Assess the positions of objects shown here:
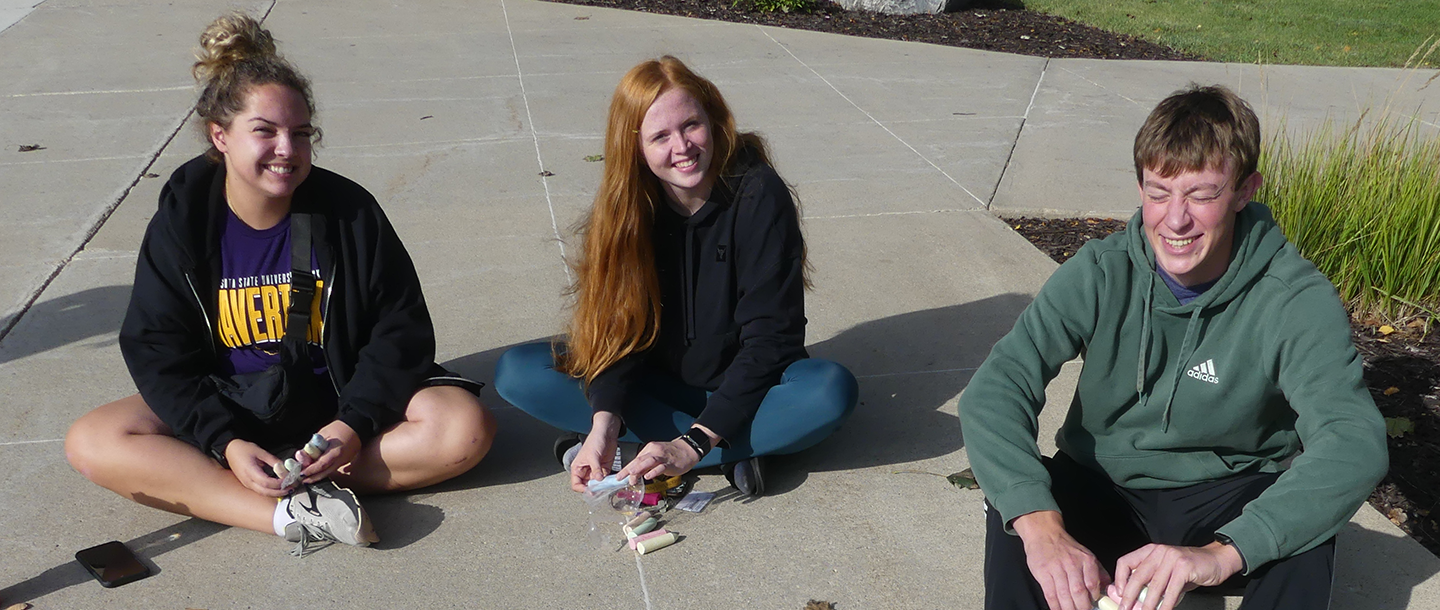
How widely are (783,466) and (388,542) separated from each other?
3.83 ft

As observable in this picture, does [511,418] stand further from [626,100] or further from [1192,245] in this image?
[1192,245]

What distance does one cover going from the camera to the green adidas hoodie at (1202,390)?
2359mm

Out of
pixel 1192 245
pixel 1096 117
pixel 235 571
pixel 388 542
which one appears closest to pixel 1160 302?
pixel 1192 245

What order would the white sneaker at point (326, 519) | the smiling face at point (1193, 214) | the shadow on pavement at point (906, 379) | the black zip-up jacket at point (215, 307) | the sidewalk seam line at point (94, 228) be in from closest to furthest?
the smiling face at point (1193, 214), the white sneaker at point (326, 519), the black zip-up jacket at point (215, 307), the shadow on pavement at point (906, 379), the sidewalk seam line at point (94, 228)

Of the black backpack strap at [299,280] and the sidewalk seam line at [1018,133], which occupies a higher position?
the black backpack strap at [299,280]

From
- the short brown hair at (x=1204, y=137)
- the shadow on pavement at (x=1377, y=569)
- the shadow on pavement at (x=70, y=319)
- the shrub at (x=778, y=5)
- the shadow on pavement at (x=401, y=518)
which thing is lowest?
the shadow on pavement at (x=401, y=518)

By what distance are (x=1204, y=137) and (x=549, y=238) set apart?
138 inches

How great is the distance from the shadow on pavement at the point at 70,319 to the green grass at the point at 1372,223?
4.46 m

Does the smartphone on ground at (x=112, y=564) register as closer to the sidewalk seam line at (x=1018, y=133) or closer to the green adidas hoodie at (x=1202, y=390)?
the green adidas hoodie at (x=1202, y=390)

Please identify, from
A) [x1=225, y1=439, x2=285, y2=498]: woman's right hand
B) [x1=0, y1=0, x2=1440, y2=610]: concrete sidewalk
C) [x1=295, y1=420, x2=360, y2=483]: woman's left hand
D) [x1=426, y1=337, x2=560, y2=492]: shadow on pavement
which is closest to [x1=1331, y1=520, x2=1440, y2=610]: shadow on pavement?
[x1=0, y1=0, x2=1440, y2=610]: concrete sidewalk

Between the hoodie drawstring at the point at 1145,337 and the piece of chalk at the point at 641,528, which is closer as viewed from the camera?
the hoodie drawstring at the point at 1145,337

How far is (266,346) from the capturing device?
331 centimetres

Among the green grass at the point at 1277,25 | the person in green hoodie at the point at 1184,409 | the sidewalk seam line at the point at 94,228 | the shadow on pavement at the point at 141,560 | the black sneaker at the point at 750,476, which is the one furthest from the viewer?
the green grass at the point at 1277,25

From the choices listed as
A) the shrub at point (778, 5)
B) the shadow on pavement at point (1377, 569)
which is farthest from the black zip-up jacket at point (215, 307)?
the shrub at point (778, 5)
